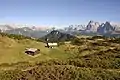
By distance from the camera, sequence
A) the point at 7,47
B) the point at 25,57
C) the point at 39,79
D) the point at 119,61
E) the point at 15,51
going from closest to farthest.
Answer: the point at 39,79 → the point at 119,61 → the point at 25,57 → the point at 15,51 → the point at 7,47

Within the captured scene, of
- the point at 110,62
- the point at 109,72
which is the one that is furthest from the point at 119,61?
the point at 109,72

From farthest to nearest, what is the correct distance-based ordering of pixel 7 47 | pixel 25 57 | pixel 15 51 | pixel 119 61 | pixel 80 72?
pixel 7 47
pixel 15 51
pixel 25 57
pixel 119 61
pixel 80 72

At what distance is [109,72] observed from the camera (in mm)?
51562

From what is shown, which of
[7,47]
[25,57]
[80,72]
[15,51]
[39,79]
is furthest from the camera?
[7,47]

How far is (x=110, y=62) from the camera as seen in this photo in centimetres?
7088

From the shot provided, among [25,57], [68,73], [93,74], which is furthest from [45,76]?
[25,57]

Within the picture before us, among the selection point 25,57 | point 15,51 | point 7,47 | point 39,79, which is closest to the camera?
point 39,79

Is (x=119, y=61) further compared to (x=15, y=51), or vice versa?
(x=15, y=51)

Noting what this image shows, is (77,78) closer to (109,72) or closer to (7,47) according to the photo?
(109,72)

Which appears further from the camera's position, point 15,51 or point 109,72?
point 15,51

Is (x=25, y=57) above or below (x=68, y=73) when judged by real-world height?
below

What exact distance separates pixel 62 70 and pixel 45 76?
4.84 meters

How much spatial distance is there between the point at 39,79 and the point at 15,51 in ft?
288

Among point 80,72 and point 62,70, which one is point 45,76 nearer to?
point 62,70
